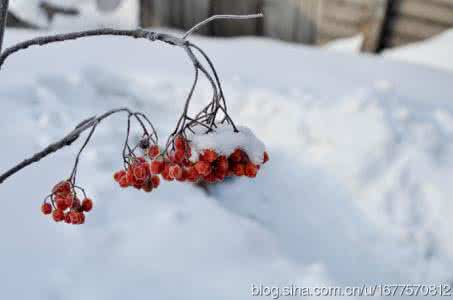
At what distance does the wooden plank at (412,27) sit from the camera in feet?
16.3

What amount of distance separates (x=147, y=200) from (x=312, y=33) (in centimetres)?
328

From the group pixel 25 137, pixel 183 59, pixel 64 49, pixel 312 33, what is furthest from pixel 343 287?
pixel 312 33

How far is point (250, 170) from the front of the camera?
1.09 m

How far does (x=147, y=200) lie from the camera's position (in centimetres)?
270

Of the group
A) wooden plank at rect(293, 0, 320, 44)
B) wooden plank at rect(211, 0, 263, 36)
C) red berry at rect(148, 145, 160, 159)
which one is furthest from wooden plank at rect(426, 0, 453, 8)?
red berry at rect(148, 145, 160, 159)

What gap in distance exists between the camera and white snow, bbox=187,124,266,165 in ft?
3.50

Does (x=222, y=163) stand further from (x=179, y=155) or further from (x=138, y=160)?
(x=138, y=160)

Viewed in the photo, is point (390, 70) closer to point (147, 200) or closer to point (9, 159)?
point (147, 200)

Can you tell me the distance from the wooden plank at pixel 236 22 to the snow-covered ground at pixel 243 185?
119 centimetres

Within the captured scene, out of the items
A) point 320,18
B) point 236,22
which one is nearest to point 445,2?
point 320,18

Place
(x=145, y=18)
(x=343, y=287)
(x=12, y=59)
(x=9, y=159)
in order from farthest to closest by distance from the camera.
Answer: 1. (x=145, y=18)
2. (x=12, y=59)
3. (x=9, y=159)
4. (x=343, y=287)

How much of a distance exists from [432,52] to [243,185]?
2.51 meters

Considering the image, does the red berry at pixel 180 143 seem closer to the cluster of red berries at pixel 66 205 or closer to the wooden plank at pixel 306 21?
the cluster of red berries at pixel 66 205

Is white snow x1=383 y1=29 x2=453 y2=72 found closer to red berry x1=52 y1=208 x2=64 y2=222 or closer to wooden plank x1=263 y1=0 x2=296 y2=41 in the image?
wooden plank x1=263 y1=0 x2=296 y2=41
